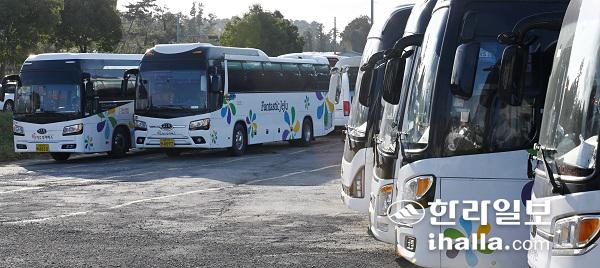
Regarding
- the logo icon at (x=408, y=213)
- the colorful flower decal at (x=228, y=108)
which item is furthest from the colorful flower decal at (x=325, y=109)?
the logo icon at (x=408, y=213)

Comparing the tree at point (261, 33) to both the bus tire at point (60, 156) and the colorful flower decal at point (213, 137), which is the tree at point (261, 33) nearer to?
the bus tire at point (60, 156)

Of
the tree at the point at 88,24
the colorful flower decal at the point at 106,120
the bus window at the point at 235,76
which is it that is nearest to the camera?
the colorful flower decal at the point at 106,120

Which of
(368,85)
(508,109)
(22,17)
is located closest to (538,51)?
(508,109)

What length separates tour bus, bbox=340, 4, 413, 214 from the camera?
1245 centimetres

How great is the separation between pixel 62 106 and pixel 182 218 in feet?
40.7

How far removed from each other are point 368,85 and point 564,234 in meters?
6.65

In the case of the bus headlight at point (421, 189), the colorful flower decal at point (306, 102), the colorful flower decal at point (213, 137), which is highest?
the bus headlight at point (421, 189)

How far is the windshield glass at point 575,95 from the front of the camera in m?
6.02

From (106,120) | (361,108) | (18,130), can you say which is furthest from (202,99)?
(361,108)

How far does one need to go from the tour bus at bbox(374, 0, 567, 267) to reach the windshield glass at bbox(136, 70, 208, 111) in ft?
55.7

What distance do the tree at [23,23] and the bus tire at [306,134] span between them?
16.6 m

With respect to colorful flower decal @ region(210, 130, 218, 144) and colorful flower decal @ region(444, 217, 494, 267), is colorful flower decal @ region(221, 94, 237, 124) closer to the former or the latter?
colorful flower decal @ region(210, 130, 218, 144)

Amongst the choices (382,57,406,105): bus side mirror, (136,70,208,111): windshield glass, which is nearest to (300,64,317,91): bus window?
(136,70,208,111): windshield glass

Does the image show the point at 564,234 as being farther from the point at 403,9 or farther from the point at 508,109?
the point at 403,9
